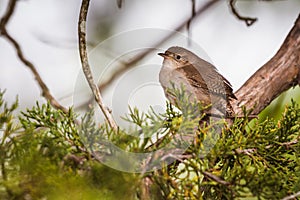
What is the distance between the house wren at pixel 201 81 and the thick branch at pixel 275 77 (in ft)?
0.22

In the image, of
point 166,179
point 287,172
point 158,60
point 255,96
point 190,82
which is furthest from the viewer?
point 158,60

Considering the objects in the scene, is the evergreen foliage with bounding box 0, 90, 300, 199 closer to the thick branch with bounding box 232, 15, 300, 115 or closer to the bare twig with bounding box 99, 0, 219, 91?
the thick branch with bounding box 232, 15, 300, 115

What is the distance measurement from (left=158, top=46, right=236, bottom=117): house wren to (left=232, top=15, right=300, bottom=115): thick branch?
7cm

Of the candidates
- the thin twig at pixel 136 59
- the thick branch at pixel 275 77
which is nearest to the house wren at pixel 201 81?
the thick branch at pixel 275 77

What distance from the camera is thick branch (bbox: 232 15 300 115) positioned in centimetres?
171

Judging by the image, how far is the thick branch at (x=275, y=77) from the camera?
1708mm

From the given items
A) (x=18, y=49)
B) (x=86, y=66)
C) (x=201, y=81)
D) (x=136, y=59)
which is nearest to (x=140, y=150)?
(x=86, y=66)

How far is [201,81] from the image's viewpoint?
5.20ft

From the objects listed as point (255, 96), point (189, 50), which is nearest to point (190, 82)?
point (255, 96)

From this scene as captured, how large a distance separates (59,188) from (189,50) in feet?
3.95

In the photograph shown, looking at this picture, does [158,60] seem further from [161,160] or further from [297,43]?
[161,160]

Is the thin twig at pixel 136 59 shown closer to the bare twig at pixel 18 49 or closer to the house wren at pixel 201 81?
the house wren at pixel 201 81

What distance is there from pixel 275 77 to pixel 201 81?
0.30 meters

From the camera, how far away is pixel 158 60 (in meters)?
2.05
